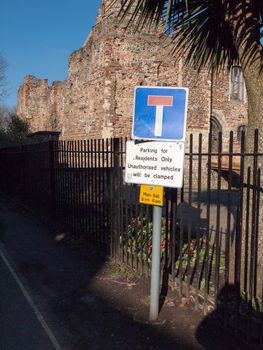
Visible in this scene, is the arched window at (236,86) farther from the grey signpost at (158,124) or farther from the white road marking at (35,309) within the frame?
the grey signpost at (158,124)

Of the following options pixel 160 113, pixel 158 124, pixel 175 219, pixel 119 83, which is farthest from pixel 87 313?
pixel 119 83

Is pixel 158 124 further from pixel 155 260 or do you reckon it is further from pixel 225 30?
pixel 225 30

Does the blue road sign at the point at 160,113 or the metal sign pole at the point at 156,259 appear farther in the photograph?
the metal sign pole at the point at 156,259

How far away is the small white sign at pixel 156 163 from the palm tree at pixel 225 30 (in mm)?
1271

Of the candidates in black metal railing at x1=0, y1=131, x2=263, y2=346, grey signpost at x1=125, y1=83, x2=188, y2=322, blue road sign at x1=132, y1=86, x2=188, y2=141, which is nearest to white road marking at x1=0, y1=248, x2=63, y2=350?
grey signpost at x1=125, y1=83, x2=188, y2=322

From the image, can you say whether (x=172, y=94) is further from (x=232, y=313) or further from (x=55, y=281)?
(x=55, y=281)

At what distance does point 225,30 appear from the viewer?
462 cm

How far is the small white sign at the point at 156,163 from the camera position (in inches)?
132

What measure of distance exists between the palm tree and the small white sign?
1.27 meters

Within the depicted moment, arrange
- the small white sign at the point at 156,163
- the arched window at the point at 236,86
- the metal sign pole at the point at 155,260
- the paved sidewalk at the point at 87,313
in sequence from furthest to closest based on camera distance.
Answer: the arched window at the point at 236,86, the metal sign pole at the point at 155,260, the small white sign at the point at 156,163, the paved sidewalk at the point at 87,313

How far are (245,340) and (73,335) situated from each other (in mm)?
1622

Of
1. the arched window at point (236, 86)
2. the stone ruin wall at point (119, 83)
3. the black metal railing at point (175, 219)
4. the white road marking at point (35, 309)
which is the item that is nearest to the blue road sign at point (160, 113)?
the black metal railing at point (175, 219)

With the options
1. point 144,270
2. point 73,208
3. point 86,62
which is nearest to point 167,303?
point 144,270

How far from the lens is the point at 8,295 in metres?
4.30
